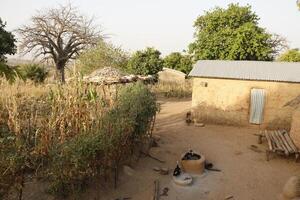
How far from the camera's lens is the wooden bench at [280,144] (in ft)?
35.8

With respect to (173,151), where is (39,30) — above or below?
above

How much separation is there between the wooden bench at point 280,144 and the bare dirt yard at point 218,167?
38cm

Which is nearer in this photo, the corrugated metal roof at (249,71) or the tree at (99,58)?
the corrugated metal roof at (249,71)

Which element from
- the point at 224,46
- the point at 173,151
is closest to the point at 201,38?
the point at 224,46

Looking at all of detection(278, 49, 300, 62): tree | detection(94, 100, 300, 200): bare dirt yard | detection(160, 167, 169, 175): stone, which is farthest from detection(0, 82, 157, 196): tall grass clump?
detection(278, 49, 300, 62): tree

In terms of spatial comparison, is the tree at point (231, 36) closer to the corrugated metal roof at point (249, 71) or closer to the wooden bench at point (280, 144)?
the corrugated metal roof at point (249, 71)

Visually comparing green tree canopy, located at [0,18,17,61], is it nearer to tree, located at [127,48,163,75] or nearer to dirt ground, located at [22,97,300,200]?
dirt ground, located at [22,97,300,200]

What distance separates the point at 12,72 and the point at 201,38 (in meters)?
24.6

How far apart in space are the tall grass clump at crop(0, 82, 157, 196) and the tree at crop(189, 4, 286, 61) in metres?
16.5

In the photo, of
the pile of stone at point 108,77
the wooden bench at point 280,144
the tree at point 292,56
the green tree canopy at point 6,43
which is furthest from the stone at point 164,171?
the tree at point 292,56

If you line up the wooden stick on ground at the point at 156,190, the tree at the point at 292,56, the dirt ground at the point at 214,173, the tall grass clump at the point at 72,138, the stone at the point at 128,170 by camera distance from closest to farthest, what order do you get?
the tall grass clump at the point at 72,138 < the wooden stick on ground at the point at 156,190 < the dirt ground at the point at 214,173 < the stone at the point at 128,170 < the tree at the point at 292,56

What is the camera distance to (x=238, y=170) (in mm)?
10398

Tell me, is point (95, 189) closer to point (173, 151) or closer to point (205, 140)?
point (173, 151)

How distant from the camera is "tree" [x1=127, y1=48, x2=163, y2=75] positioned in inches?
1134
